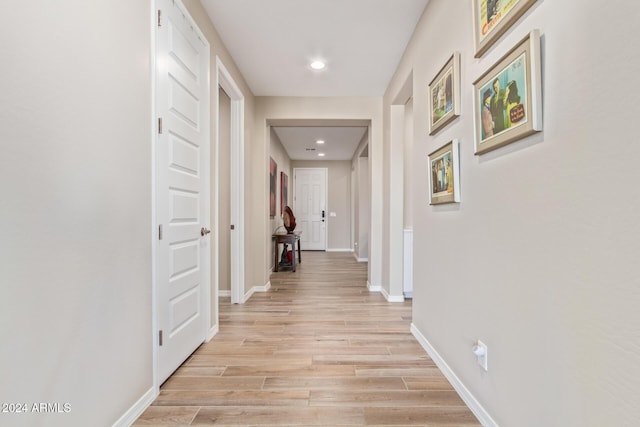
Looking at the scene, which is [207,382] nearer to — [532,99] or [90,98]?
[90,98]

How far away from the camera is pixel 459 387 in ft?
5.88

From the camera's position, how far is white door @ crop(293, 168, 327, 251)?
8.68 m

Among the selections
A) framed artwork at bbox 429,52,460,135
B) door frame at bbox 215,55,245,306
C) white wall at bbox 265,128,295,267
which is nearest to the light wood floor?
door frame at bbox 215,55,245,306

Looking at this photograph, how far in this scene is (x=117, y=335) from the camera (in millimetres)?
1450

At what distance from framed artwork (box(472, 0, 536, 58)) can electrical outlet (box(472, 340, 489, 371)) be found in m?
1.41

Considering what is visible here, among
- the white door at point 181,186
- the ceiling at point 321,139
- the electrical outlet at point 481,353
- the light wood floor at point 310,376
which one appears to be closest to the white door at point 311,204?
the ceiling at point 321,139

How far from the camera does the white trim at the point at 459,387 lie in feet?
4.95

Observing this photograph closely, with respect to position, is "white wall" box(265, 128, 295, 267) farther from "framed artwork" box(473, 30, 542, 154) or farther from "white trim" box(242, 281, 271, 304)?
"framed artwork" box(473, 30, 542, 154)

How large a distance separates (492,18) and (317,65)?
7.03ft

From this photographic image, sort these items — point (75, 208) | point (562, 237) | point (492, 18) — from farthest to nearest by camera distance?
point (492, 18) → point (75, 208) → point (562, 237)

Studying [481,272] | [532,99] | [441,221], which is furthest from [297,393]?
[532,99]

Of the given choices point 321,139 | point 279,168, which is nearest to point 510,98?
point 321,139

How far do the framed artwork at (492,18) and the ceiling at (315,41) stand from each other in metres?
1.02

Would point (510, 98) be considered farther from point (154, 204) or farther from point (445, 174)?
point (154, 204)
